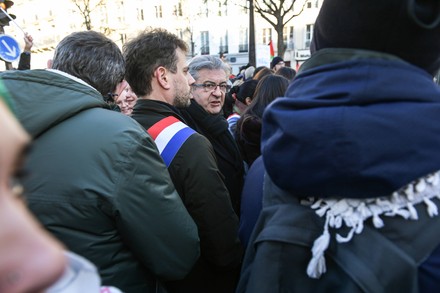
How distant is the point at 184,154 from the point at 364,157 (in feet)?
4.11

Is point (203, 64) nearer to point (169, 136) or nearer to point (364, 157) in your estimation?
point (169, 136)

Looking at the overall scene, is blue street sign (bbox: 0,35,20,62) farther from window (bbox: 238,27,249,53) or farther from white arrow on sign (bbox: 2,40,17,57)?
window (bbox: 238,27,249,53)

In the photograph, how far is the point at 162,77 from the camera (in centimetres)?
229

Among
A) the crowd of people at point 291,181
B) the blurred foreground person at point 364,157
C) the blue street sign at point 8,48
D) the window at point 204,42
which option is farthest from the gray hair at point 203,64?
the window at point 204,42

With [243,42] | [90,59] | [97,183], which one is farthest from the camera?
[243,42]

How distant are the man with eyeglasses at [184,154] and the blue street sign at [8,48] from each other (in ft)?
17.6

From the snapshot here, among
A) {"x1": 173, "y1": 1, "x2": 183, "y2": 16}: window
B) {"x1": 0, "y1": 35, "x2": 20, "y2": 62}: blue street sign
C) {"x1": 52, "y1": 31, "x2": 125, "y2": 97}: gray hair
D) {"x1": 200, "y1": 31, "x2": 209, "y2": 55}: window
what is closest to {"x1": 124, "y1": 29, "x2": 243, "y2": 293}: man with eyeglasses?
{"x1": 52, "y1": 31, "x2": 125, "y2": 97}: gray hair

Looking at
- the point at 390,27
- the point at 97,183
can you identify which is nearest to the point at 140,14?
the point at 97,183

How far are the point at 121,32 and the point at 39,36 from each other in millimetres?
11939

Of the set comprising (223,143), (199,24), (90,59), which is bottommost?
(223,143)

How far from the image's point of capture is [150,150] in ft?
4.84

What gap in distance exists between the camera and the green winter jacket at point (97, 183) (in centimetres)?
124

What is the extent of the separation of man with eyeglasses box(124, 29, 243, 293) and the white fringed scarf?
1.09m

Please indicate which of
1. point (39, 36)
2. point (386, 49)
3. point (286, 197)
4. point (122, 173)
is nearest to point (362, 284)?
point (286, 197)
